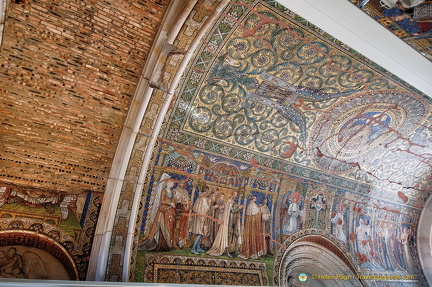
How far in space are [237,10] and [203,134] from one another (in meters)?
2.06

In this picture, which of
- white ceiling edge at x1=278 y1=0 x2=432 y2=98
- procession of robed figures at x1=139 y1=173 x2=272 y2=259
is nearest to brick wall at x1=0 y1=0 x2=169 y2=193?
procession of robed figures at x1=139 y1=173 x2=272 y2=259

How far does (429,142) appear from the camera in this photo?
7062 mm

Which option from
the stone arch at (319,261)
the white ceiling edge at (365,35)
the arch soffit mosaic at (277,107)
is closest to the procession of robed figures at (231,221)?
the stone arch at (319,261)

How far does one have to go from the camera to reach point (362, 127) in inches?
254

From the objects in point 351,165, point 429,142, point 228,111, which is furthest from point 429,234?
point 228,111

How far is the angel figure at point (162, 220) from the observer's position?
488 cm

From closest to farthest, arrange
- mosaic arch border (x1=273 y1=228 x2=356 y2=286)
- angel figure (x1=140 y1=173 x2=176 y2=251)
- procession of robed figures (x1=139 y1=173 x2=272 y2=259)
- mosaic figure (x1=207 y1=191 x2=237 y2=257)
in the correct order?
1. angel figure (x1=140 y1=173 x2=176 y2=251)
2. procession of robed figures (x1=139 y1=173 x2=272 y2=259)
3. mosaic figure (x1=207 y1=191 x2=237 y2=257)
4. mosaic arch border (x1=273 y1=228 x2=356 y2=286)

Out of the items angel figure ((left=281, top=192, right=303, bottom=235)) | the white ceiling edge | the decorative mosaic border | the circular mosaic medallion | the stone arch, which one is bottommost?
the decorative mosaic border

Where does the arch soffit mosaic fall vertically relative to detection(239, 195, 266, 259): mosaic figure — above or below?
above

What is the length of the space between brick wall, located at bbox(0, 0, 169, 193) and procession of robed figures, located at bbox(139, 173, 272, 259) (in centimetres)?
109

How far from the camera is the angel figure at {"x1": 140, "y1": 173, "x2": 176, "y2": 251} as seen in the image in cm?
488

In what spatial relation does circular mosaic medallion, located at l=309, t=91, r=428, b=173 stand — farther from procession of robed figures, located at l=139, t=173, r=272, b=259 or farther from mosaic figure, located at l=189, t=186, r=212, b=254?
mosaic figure, located at l=189, t=186, r=212, b=254

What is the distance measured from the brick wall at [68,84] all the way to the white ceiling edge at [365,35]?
71.0 inches

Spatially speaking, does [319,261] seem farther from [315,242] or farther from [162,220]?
[162,220]
